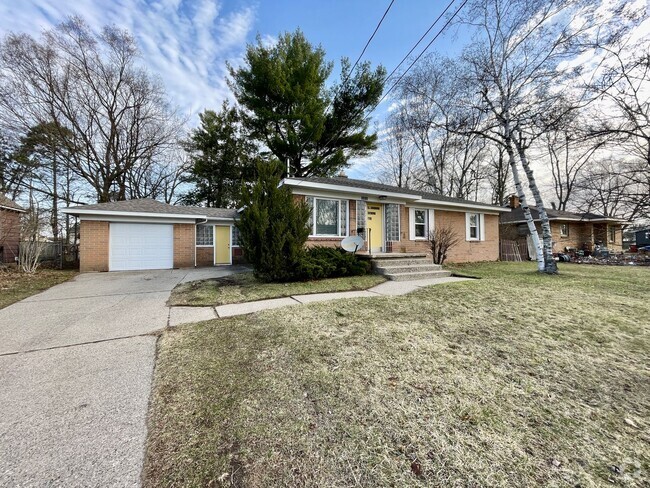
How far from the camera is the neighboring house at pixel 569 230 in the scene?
18141 mm

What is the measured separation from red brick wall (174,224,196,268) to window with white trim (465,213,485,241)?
12996 mm

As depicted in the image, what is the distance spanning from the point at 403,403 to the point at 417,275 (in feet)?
19.6

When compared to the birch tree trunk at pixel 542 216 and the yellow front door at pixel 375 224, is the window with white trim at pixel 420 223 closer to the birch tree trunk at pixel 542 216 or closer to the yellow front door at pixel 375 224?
the yellow front door at pixel 375 224

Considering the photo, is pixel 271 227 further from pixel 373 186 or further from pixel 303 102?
pixel 303 102

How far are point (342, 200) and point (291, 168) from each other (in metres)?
8.77

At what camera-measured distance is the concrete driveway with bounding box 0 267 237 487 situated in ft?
4.55

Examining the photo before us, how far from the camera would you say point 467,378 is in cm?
224

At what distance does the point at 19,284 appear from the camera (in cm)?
727

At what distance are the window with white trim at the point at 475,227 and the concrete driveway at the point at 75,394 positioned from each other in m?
13.0

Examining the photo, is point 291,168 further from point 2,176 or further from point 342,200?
point 2,176

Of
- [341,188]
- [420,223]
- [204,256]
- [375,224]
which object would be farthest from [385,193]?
[204,256]

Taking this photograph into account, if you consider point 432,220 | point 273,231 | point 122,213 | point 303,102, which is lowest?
point 273,231

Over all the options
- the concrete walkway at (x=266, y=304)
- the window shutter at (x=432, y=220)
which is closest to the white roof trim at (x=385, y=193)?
the window shutter at (x=432, y=220)

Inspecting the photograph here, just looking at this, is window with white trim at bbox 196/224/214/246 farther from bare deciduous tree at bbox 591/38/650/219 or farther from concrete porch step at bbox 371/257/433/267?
bare deciduous tree at bbox 591/38/650/219
